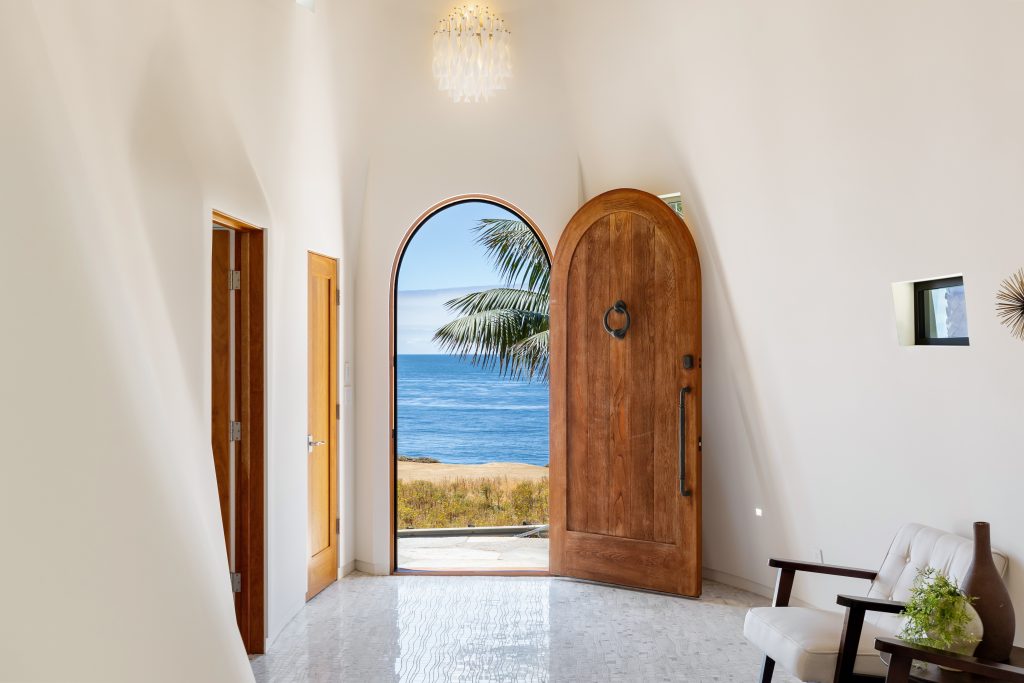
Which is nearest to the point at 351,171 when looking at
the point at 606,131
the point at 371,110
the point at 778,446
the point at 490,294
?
the point at 371,110

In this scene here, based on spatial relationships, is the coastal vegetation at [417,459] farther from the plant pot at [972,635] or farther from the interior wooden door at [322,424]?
the plant pot at [972,635]

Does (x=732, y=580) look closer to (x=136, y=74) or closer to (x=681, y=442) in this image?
(x=681, y=442)

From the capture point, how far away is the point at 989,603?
8.46 feet

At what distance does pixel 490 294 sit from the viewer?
37.2 ft

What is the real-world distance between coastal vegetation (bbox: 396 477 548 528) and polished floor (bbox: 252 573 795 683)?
7.27 metres

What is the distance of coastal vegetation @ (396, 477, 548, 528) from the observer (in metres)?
12.4

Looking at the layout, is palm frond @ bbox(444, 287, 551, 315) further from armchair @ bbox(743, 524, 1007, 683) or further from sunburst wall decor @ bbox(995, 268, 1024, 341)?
sunburst wall decor @ bbox(995, 268, 1024, 341)

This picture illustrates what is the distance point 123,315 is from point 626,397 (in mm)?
3225

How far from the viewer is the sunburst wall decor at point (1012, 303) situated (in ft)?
9.02

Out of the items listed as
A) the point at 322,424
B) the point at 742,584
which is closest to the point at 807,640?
the point at 742,584

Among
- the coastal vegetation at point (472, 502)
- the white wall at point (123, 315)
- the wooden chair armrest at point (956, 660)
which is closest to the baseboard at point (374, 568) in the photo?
the white wall at point (123, 315)

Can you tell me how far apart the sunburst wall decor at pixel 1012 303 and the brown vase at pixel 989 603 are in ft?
2.17

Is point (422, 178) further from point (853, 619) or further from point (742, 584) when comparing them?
point (853, 619)

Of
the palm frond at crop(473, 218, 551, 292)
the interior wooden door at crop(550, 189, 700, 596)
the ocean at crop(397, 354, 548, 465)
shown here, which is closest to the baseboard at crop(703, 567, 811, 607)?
the interior wooden door at crop(550, 189, 700, 596)
